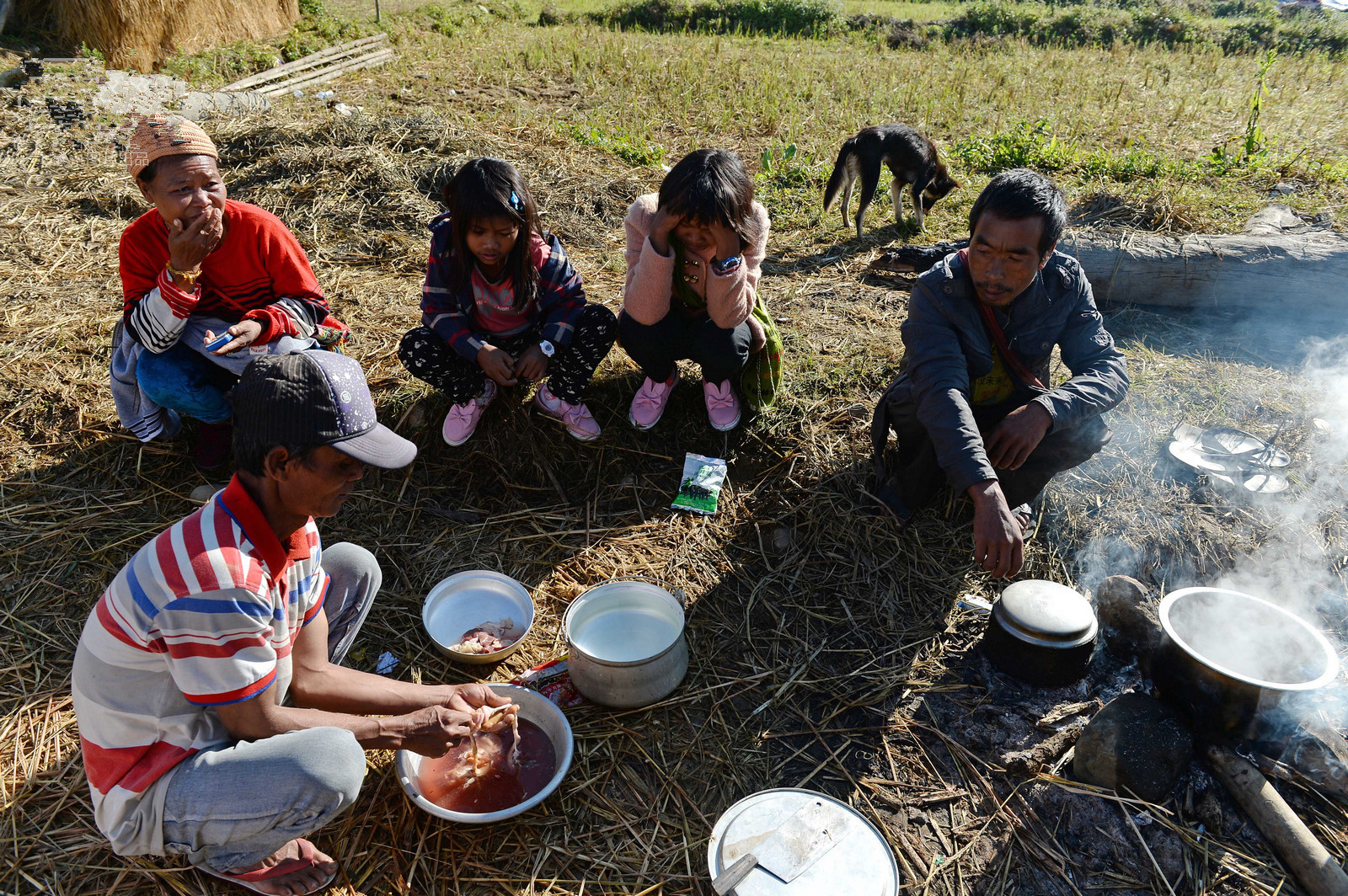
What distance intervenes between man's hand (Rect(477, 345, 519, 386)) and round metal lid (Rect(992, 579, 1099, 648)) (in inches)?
81.0

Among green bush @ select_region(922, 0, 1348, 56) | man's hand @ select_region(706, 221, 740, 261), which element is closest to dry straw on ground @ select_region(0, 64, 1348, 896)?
man's hand @ select_region(706, 221, 740, 261)

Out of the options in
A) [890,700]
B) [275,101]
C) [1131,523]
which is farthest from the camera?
[275,101]

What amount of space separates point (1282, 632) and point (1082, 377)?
1054 mm

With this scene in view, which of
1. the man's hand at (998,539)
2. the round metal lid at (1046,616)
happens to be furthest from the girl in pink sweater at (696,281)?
the round metal lid at (1046,616)

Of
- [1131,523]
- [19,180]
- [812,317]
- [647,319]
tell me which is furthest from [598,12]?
[1131,523]

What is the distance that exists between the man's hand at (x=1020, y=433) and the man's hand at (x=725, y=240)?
1.24 meters

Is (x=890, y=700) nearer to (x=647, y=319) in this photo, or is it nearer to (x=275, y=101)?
(x=647, y=319)

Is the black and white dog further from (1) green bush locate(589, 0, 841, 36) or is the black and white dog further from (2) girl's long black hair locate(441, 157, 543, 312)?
(1) green bush locate(589, 0, 841, 36)

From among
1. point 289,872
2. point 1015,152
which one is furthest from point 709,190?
point 1015,152

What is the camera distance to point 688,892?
2178 millimetres

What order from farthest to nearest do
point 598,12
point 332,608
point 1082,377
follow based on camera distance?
point 598,12 → point 1082,377 → point 332,608

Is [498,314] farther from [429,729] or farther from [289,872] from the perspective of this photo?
[289,872]

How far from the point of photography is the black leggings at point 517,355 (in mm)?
3354

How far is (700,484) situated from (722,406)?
41cm
